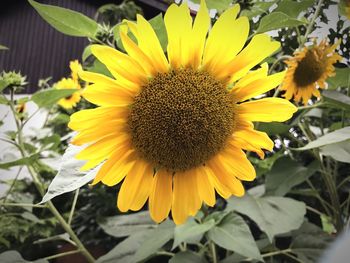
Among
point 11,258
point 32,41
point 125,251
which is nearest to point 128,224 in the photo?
point 125,251

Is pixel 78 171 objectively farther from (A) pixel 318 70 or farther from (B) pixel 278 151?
(B) pixel 278 151

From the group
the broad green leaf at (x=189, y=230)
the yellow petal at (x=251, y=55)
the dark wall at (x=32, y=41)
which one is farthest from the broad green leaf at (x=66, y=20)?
the broad green leaf at (x=189, y=230)

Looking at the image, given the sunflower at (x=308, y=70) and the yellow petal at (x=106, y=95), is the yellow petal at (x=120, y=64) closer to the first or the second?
the yellow petal at (x=106, y=95)

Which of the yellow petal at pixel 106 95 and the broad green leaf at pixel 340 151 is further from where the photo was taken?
the broad green leaf at pixel 340 151


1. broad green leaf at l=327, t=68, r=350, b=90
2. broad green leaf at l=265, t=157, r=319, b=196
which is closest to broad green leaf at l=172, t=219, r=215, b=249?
broad green leaf at l=265, t=157, r=319, b=196

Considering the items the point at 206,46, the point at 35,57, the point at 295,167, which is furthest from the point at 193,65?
the point at 295,167

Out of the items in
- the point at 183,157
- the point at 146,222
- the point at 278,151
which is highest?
the point at 183,157

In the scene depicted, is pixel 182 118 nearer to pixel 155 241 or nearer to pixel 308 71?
pixel 308 71
